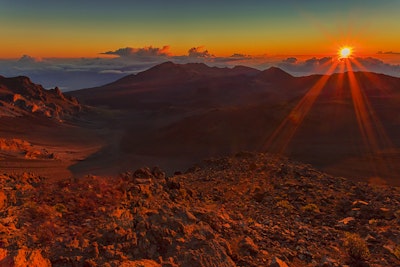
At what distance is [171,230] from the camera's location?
5.36 metres

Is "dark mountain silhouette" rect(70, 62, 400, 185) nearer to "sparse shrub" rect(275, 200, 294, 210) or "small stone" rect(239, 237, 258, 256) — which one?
"sparse shrub" rect(275, 200, 294, 210)

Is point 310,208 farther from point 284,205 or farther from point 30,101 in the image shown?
point 30,101

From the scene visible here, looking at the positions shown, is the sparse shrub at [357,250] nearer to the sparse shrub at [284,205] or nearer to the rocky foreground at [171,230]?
the rocky foreground at [171,230]

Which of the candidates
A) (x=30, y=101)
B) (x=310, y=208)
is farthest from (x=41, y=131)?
(x=310, y=208)

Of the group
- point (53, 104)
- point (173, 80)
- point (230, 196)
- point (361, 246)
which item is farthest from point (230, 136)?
point (173, 80)

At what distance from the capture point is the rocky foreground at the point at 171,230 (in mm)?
4676

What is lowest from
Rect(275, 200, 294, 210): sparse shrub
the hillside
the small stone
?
the hillside

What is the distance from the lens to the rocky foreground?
15.3 feet

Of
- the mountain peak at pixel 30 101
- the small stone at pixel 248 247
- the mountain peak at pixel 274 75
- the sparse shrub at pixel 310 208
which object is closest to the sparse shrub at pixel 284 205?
the sparse shrub at pixel 310 208

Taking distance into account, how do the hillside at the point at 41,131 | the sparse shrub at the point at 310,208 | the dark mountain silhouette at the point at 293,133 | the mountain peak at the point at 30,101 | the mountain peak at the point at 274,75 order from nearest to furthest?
the sparse shrub at the point at 310,208 < the dark mountain silhouette at the point at 293,133 < the hillside at the point at 41,131 < the mountain peak at the point at 30,101 < the mountain peak at the point at 274,75

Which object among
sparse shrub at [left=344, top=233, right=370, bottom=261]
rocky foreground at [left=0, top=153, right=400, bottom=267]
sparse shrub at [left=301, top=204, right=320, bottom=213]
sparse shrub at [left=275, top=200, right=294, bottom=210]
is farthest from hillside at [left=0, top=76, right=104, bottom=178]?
sparse shrub at [left=344, top=233, right=370, bottom=261]

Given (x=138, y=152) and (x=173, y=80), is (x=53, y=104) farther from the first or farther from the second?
(x=173, y=80)

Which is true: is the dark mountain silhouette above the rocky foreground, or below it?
below

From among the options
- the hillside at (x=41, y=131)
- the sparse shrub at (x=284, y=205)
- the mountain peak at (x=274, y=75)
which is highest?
the mountain peak at (x=274, y=75)
